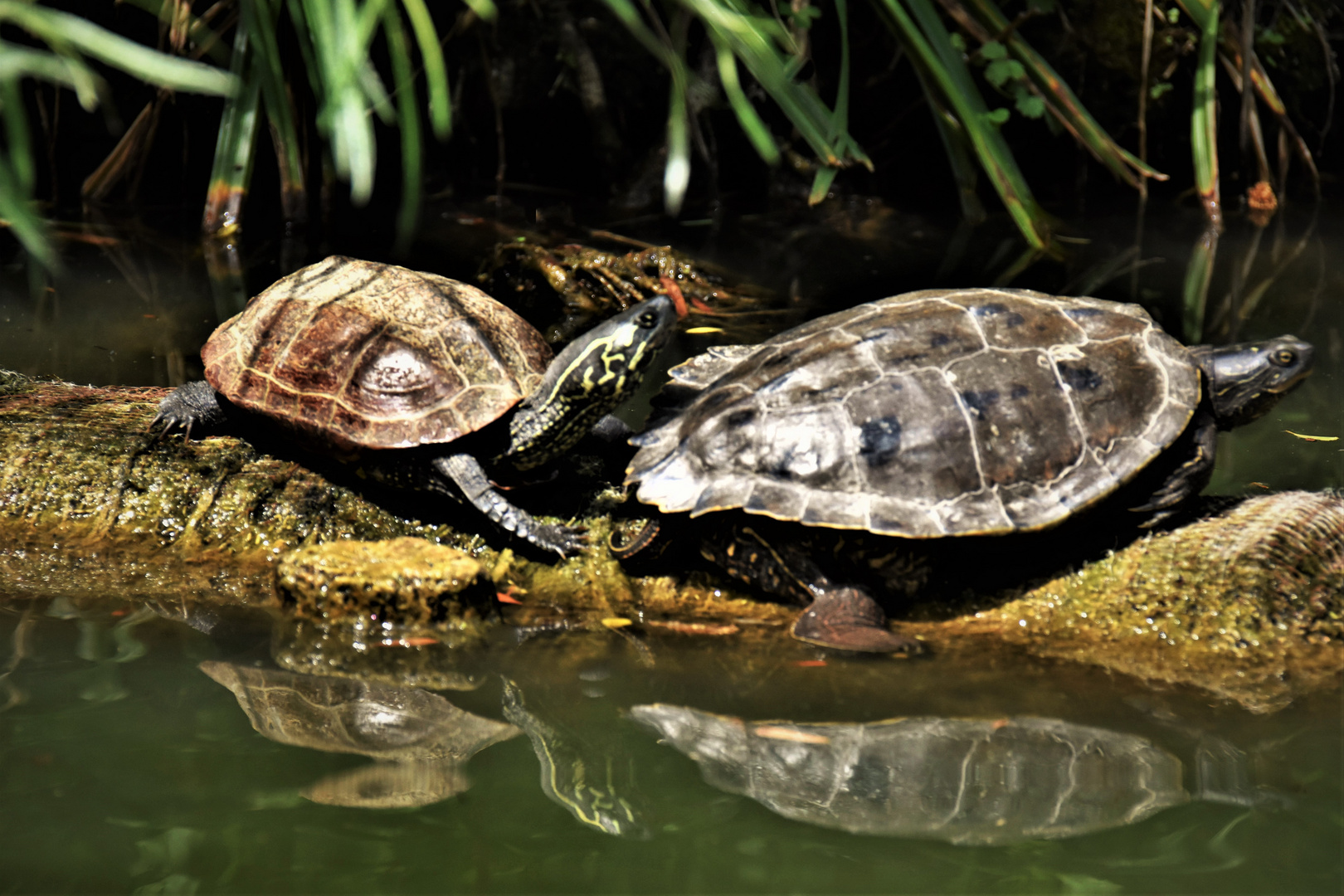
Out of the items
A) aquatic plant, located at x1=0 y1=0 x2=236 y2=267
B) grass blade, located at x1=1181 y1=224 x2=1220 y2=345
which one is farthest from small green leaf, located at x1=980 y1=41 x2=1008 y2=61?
aquatic plant, located at x1=0 y1=0 x2=236 y2=267

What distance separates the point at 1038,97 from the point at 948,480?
17.9 feet

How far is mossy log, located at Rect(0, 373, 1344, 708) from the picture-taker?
3.36 m

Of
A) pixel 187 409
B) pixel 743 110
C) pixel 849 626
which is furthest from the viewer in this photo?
pixel 187 409

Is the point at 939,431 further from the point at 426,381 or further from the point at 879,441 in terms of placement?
the point at 426,381

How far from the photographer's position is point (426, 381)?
388 centimetres

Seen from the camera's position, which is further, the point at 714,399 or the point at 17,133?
the point at 714,399

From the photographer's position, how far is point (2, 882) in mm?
2070

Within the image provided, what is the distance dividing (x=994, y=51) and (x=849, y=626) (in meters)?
5.67

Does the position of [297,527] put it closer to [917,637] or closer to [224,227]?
[917,637]

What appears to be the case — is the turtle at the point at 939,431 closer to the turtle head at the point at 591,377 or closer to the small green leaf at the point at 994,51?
the turtle head at the point at 591,377

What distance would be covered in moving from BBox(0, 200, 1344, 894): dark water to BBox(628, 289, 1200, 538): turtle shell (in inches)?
20.6

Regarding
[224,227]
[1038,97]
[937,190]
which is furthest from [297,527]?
[937,190]

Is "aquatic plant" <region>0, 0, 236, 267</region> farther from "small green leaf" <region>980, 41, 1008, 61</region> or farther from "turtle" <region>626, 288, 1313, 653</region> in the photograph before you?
"small green leaf" <region>980, 41, 1008, 61</region>

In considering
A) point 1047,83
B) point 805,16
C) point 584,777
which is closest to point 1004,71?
point 1047,83
